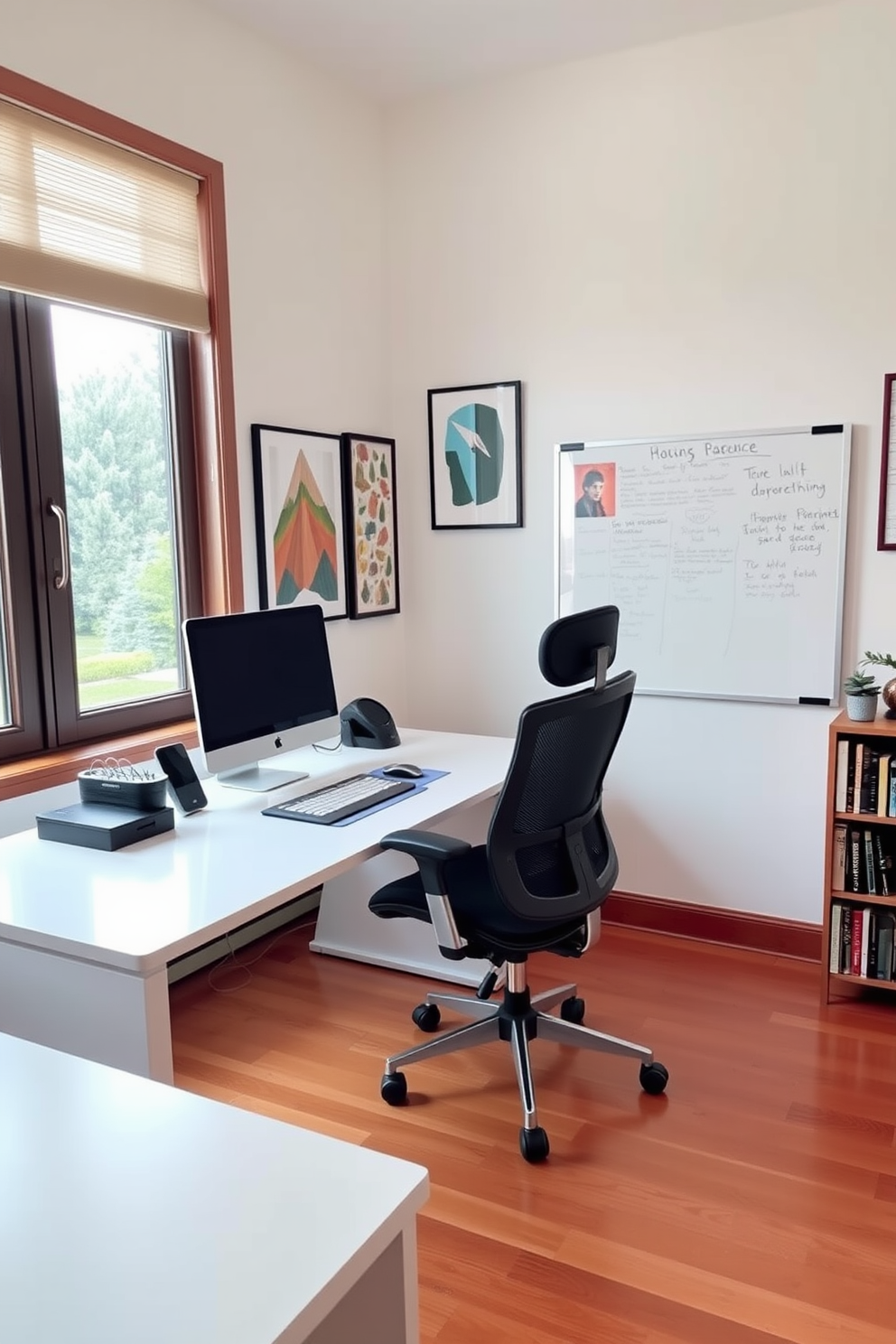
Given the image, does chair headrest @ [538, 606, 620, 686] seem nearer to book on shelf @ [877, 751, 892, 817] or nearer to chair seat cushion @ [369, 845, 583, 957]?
chair seat cushion @ [369, 845, 583, 957]

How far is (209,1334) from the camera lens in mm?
745

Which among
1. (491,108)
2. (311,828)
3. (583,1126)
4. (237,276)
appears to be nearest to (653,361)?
(491,108)

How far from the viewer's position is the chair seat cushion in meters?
2.21

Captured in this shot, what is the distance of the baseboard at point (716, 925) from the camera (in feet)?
10.5

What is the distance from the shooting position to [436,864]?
2.13 metres

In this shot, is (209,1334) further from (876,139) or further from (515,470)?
(876,139)

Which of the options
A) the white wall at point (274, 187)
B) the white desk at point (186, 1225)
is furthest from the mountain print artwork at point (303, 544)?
the white desk at point (186, 1225)

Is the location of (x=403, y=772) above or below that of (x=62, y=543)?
below

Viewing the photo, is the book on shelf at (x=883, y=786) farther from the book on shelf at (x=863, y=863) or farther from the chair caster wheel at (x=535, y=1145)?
the chair caster wheel at (x=535, y=1145)

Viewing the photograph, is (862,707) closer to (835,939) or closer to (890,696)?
(890,696)

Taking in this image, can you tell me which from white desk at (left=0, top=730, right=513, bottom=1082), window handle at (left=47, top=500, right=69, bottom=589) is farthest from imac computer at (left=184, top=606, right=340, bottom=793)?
window handle at (left=47, top=500, right=69, bottom=589)

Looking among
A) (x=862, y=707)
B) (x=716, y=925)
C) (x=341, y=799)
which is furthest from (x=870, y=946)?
(x=341, y=799)

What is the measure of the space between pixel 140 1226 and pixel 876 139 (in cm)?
323

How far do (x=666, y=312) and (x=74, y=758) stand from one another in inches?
90.5
